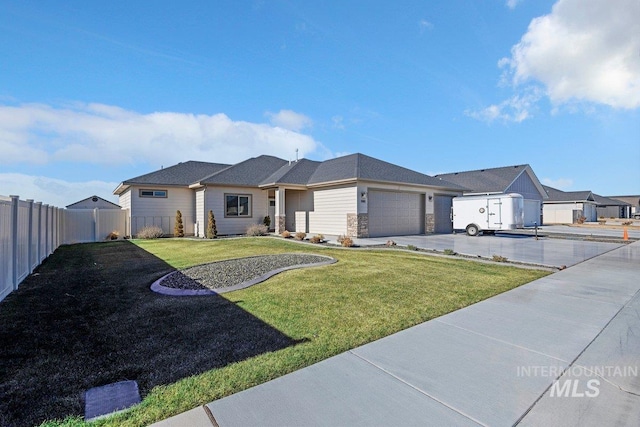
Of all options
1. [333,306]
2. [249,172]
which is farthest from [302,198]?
[333,306]

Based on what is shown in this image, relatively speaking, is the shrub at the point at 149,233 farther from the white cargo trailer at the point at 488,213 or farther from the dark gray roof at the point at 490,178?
the dark gray roof at the point at 490,178

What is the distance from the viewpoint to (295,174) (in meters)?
19.2

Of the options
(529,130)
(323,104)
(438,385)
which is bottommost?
(438,385)

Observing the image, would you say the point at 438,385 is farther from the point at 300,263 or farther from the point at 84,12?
the point at 84,12

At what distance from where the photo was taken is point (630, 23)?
995cm

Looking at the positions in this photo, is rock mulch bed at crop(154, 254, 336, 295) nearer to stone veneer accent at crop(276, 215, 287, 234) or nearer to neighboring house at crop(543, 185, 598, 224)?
stone veneer accent at crop(276, 215, 287, 234)

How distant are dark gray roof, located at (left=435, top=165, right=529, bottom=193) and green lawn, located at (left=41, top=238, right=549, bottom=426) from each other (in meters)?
21.5

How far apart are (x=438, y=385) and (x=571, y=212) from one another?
45719mm

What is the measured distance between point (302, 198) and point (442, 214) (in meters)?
9.99

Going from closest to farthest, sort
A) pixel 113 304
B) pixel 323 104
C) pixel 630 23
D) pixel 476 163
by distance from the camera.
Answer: pixel 113 304
pixel 630 23
pixel 323 104
pixel 476 163

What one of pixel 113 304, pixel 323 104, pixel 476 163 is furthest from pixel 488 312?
pixel 476 163

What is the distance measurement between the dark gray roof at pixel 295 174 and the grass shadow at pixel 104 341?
41.6 ft

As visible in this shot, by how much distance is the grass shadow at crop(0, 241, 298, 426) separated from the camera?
2.59m

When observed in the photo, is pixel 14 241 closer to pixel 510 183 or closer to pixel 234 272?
pixel 234 272
